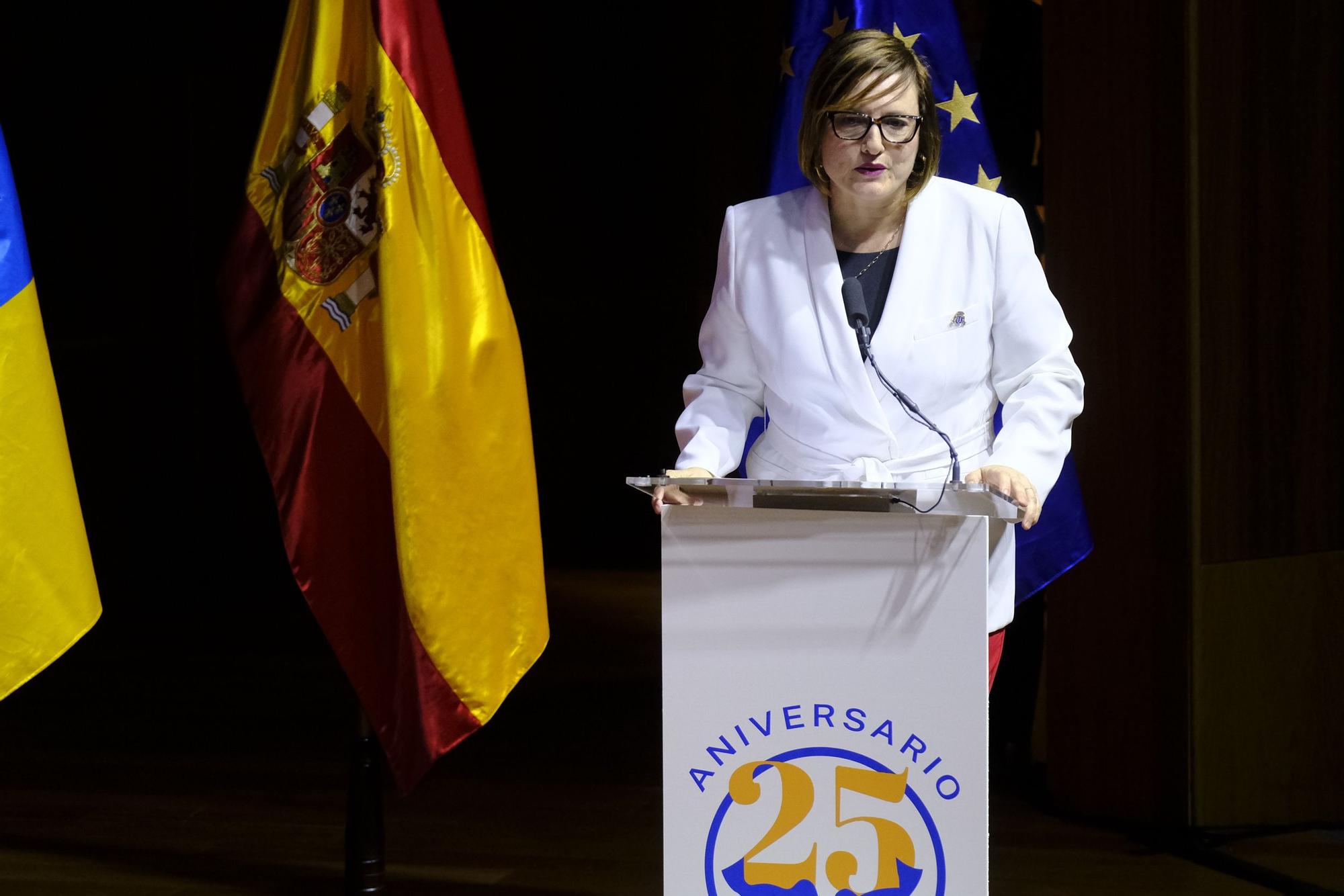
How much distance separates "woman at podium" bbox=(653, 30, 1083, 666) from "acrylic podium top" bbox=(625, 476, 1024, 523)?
0.16 m

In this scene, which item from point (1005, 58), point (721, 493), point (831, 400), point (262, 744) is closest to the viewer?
point (721, 493)

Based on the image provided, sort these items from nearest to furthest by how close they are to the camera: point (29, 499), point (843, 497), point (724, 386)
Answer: point (843, 497) < point (724, 386) < point (29, 499)

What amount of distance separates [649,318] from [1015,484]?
21.7 ft

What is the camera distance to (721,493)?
5.18ft

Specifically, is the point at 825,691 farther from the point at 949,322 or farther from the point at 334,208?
the point at 334,208

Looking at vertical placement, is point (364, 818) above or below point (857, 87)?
below

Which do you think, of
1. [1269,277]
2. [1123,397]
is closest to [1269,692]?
[1123,397]

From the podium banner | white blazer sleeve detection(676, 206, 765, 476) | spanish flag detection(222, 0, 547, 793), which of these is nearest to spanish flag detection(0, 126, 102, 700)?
spanish flag detection(222, 0, 547, 793)

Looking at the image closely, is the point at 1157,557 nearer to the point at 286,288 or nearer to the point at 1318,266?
the point at 1318,266

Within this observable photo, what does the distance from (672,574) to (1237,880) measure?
183 centimetres

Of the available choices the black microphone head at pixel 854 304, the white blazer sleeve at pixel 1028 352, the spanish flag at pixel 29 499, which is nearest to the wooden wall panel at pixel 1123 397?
the white blazer sleeve at pixel 1028 352

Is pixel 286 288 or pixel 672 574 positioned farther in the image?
pixel 286 288

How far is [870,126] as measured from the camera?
178cm

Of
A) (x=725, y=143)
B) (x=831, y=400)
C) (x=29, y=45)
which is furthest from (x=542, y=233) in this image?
(x=831, y=400)
